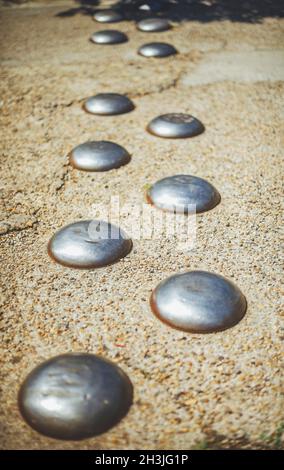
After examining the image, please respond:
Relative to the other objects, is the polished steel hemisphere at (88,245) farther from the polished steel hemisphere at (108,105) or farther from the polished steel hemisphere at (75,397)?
the polished steel hemisphere at (108,105)

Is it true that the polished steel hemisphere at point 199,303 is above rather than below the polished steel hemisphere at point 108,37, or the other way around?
below

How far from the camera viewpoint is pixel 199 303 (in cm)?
164

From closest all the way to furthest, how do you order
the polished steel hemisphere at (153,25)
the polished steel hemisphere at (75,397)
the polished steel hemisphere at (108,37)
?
the polished steel hemisphere at (75,397)
the polished steel hemisphere at (108,37)
the polished steel hemisphere at (153,25)

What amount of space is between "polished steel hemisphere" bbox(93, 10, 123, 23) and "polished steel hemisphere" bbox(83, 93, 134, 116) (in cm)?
253

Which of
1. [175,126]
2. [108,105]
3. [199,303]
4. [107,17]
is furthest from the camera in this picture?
[107,17]

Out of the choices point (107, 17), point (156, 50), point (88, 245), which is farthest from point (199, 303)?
point (107, 17)

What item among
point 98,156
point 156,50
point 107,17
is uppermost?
point 107,17

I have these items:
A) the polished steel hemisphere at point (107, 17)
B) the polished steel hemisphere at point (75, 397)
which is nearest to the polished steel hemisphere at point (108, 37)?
the polished steel hemisphere at point (107, 17)

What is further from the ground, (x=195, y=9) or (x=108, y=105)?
(x=195, y=9)

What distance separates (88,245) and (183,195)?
1.97ft

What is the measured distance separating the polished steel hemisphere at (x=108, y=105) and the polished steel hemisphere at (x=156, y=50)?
1.13 metres

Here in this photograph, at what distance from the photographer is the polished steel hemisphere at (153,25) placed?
5.01 meters

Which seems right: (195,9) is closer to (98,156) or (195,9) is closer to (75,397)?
(98,156)

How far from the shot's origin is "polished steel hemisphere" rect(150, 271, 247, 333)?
1.60 meters
